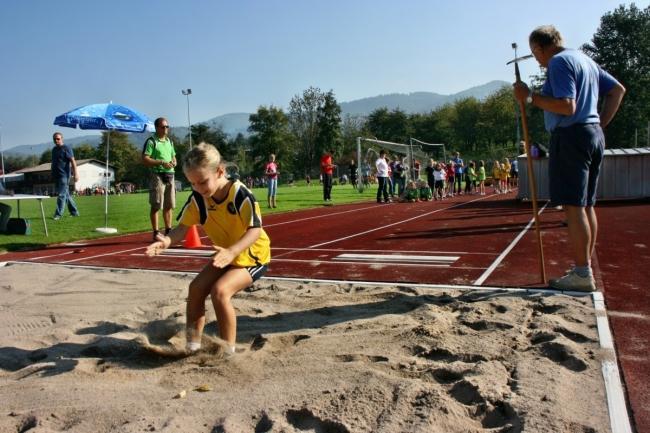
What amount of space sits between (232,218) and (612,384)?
7.92 feet

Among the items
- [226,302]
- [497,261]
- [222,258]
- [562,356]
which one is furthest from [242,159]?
[562,356]

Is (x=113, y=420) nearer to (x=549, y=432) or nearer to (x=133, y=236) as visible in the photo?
(x=549, y=432)

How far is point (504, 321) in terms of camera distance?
3.62m

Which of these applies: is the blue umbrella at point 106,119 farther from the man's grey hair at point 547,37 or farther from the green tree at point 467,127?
the green tree at point 467,127

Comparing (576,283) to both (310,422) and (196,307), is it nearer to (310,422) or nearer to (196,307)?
(310,422)

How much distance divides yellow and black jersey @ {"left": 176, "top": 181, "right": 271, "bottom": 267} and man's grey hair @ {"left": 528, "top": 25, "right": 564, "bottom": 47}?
9.11 feet

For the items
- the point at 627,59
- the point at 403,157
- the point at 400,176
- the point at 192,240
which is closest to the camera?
the point at 192,240

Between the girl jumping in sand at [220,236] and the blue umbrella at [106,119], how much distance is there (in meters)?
7.58

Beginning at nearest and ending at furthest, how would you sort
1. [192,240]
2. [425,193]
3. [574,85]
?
1. [574,85]
2. [192,240]
3. [425,193]

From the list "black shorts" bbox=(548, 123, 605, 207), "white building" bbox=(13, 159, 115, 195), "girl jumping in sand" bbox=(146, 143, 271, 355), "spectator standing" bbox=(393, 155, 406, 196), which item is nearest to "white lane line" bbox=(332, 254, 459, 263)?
"black shorts" bbox=(548, 123, 605, 207)

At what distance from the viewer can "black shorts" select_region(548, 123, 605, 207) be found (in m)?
4.25

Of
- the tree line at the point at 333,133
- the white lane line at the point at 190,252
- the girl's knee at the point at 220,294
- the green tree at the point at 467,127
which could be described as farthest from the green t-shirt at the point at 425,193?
the green tree at the point at 467,127

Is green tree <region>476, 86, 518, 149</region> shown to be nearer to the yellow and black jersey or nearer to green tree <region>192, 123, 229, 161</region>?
green tree <region>192, 123, 229, 161</region>

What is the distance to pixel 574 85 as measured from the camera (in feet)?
13.6
